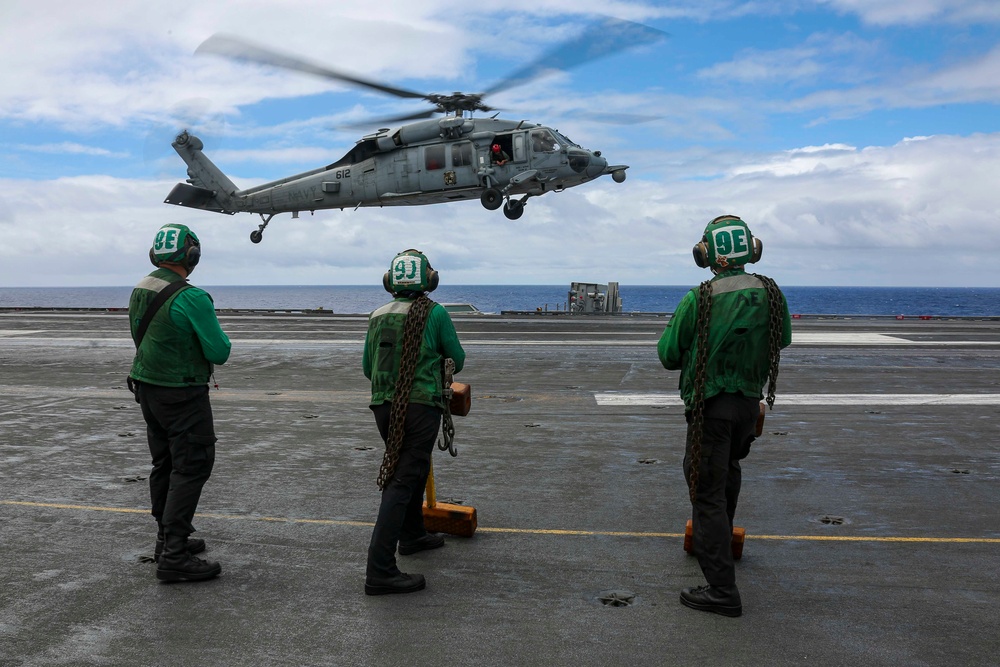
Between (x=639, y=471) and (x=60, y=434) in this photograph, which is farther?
(x=60, y=434)

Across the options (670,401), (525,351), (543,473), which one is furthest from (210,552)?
(525,351)

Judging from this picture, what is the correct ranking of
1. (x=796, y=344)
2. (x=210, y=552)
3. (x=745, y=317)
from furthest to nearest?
(x=796, y=344)
(x=210, y=552)
(x=745, y=317)

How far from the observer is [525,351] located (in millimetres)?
17406

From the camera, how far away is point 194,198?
104ft

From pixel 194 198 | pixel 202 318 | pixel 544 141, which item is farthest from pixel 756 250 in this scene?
pixel 194 198

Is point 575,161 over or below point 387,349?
over

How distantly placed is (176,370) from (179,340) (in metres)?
0.18

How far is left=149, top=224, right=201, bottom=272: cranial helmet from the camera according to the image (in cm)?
485

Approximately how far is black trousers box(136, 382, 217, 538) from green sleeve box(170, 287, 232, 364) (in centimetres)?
26

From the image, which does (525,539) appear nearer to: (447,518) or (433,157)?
(447,518)

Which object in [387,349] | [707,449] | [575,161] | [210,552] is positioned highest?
[575,161]

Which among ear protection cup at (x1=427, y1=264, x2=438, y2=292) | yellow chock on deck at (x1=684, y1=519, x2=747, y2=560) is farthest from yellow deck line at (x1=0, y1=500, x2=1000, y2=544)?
ear protection cup at (x1=427, y1=264, x2=438, y2=292)

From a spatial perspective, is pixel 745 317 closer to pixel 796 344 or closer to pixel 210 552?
pixel 210 552

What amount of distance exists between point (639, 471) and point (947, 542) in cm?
249
